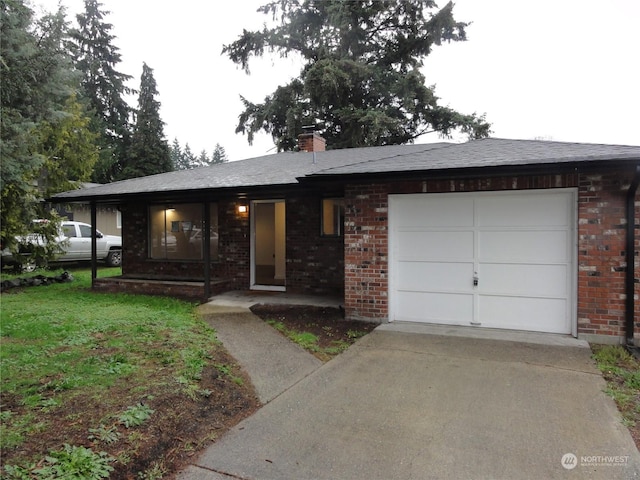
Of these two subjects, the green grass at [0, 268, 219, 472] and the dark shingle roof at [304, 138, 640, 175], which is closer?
the green grass at [0, 268, 219, 472]

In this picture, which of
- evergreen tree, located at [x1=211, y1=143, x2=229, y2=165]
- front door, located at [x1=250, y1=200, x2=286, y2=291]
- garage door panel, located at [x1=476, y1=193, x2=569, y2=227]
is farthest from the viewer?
evergreen tree, located at [x1=211, y1=143, x2=229, y2=165]

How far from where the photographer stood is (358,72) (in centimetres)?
2284

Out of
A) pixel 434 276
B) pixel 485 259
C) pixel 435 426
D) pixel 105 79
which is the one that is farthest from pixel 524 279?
pixel 105 79

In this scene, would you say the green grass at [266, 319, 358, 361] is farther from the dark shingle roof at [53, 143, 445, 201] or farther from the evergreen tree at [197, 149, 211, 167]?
the evergreen tree at [197, 149, 211, 167]

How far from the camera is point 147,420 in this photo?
312cm

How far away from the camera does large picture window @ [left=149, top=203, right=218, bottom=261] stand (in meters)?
10.1

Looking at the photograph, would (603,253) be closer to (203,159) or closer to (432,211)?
(432,211)

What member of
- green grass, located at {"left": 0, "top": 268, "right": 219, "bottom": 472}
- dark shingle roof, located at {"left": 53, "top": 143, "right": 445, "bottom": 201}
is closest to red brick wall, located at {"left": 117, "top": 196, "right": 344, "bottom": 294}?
A: dark shingle roof, located at {"left": 53, "top": 143, "right": 445, "bottom": 201}

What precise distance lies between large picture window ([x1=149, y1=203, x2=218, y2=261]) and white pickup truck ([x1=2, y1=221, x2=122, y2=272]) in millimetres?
3379

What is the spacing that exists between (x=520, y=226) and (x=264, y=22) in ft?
82.6

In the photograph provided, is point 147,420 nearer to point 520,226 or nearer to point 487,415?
point 487,415

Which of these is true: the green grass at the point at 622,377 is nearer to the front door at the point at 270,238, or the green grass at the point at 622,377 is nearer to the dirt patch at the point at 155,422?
the dirt patch at the point at 155,422

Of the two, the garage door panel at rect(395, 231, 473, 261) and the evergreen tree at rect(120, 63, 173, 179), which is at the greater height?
the evergreen tree at rect(120, 63, 173, 179)

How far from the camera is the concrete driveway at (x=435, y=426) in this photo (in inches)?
104
